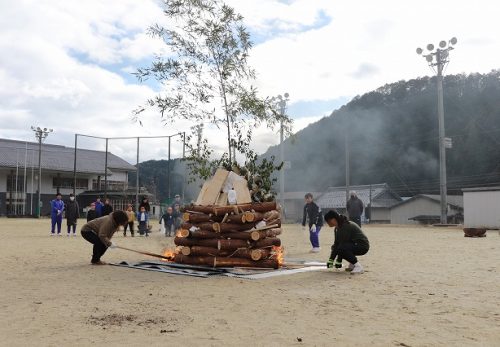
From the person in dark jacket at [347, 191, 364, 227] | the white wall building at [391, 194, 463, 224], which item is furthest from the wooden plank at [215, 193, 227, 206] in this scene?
the white wall building at [391, 194, 463, 224]

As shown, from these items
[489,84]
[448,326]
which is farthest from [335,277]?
[489,84]

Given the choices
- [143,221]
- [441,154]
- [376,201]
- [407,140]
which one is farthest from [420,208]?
[143,221]

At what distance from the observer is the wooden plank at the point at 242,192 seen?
10664mm

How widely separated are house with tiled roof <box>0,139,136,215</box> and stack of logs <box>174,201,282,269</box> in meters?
37.9

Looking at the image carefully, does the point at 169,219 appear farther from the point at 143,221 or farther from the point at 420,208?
the point at 420,208

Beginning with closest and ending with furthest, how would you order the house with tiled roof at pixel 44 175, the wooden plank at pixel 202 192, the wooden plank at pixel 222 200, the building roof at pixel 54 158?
1. the wooden plank at pixel 222 200
2. the wooden plank at pixel 202 192
3. the house with tiled roof at pixel 44 175
4. the building roof at pixel 54 158

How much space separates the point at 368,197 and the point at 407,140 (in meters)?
8.43

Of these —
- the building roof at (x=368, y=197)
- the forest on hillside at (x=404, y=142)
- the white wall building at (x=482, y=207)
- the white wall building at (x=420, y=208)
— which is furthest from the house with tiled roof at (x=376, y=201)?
the white wall building at (x=482, y=207)

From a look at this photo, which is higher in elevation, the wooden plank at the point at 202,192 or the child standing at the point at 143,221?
the wooden plank at the point at 202,192

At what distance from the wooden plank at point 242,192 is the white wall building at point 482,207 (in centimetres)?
2305

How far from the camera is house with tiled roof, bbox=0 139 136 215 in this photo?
161 ft

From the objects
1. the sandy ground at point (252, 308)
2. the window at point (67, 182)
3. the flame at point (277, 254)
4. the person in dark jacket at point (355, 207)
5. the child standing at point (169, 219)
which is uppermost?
the window at point (67, 182)

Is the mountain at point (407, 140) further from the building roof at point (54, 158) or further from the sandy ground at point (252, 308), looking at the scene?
the sandy ground at point (252, 308)

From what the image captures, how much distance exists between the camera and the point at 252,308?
615cm
